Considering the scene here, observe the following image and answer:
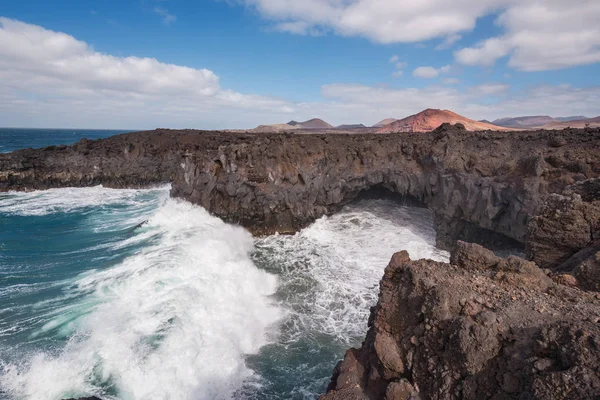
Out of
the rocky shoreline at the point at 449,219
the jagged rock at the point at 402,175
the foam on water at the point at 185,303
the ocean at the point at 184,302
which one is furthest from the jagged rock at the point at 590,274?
the jagged rock at the point at 402,175

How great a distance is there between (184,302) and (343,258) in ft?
27.3

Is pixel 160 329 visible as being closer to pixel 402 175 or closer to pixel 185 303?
pixel 185 303

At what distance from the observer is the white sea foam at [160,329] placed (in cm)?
853

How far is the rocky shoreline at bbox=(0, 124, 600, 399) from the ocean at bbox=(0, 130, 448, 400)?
2461 millimetres

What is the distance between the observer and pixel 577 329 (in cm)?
336

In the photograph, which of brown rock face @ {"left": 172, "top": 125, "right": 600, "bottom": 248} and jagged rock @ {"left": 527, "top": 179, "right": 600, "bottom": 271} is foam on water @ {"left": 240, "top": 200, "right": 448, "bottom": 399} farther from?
jagged rock @ {"left": 527, "top": 179, "right": 600, "bottom": 271}

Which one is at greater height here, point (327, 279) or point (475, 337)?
point (475, 337)

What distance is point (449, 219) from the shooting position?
17844 mm

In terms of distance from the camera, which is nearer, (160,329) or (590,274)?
(590,274)

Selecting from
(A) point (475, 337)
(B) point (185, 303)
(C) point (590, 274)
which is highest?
(C) point (590, 274)

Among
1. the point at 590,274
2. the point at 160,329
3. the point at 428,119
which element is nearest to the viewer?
the point at 590,274

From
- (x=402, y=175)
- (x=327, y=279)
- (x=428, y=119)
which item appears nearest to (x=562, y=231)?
(x=327, y=279)

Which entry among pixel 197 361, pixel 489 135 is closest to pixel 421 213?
pixel 489 135

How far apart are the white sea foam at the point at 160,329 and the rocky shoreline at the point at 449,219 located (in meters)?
5.44
